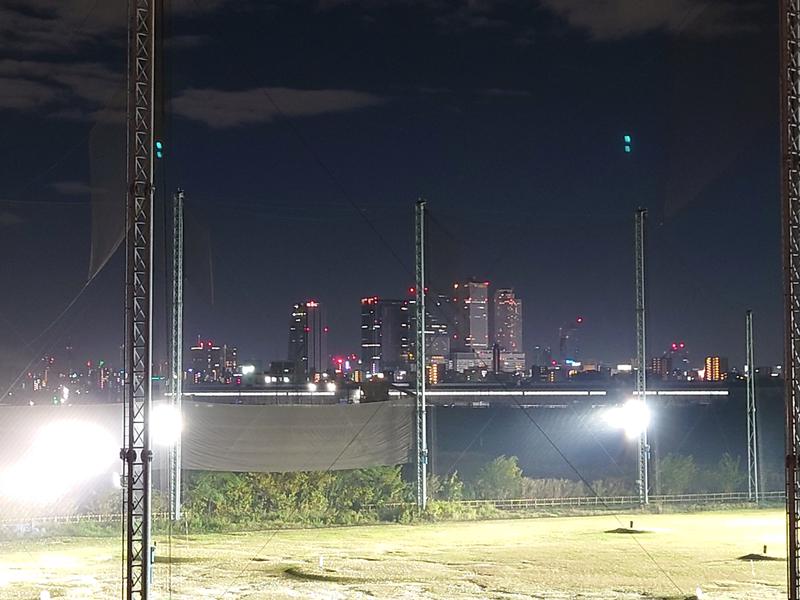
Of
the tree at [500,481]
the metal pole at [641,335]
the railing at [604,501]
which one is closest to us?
the metal pole at [641,335]

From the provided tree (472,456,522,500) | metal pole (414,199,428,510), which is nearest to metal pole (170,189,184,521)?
metal pole (414,199,428,510)

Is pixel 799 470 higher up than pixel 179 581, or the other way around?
pixel 799 470

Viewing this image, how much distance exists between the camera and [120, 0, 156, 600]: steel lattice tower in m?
12.0

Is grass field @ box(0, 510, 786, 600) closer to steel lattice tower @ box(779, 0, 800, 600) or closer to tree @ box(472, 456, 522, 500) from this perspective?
steel lattice tower @ box(779, 0, 800, 600)

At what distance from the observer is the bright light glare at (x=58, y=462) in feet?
71.2

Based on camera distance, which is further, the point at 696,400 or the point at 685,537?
the point at 696,400

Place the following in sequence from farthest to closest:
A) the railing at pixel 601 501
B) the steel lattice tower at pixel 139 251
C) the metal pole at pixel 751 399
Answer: the metal pole at pixel 751 399 < the railing at pixel 601 501 < the steel lattice tower at pixel 139 251

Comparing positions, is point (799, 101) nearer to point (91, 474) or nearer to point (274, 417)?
point (274, 417)

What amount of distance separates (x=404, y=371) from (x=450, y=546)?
29.5 meters

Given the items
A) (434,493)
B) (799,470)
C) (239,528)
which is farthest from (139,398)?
(434,493)

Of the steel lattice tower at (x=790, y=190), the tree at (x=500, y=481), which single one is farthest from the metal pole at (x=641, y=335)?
the steel lattice tower at (x=790, y=190)

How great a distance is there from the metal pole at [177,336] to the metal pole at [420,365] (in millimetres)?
5099

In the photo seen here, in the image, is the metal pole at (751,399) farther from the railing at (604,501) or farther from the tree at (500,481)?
the tree at (500,481)

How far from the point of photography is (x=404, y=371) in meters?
49.4
